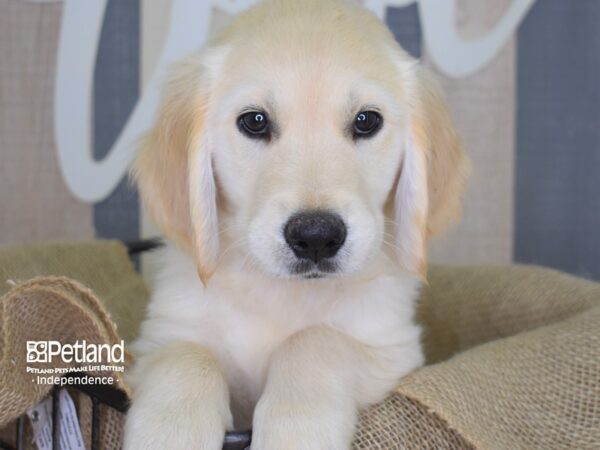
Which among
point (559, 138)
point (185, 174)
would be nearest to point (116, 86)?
point (185, 174)

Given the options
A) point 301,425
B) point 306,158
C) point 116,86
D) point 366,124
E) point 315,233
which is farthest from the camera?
point 116,86

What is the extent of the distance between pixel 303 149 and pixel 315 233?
0.21 meters

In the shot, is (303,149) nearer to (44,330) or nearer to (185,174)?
(185,174)

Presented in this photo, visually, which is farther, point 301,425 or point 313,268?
point 313,268

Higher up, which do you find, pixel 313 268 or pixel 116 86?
pixel 116 86

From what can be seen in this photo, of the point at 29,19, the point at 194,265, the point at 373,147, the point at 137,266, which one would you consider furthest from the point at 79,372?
the point at 29,19

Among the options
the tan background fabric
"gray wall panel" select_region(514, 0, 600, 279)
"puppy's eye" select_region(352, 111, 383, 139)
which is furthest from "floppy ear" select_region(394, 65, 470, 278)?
the tan background fabric

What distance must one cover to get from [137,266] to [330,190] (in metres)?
1.76

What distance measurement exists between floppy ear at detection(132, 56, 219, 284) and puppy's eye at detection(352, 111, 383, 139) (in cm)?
31

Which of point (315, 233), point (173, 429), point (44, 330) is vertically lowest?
point (173, 429)

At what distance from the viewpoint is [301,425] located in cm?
124

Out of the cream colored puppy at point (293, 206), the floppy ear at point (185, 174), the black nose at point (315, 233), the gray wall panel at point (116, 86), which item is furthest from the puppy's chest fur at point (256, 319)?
the gray wall panel at point (116, 86)

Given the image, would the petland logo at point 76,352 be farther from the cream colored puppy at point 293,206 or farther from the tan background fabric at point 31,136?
the tan background fabric at point 31,136

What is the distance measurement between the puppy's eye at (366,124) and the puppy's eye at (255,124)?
17 cm
